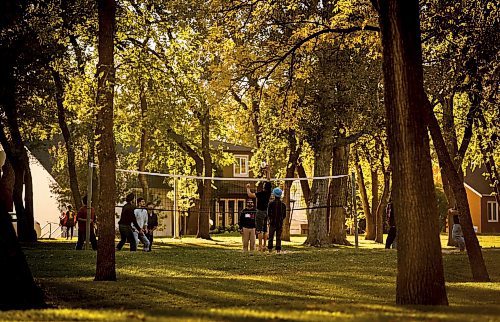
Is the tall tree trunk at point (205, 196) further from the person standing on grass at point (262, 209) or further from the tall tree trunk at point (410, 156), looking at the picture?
the tall tree trunk at point (410, 156)

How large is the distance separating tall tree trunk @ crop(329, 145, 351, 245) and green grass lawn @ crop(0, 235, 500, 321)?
39.4 feet

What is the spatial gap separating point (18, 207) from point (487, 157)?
19421 millimetres

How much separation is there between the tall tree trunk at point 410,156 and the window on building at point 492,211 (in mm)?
71645

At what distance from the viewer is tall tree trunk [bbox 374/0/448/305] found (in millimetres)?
12508

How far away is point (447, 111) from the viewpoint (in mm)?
36188

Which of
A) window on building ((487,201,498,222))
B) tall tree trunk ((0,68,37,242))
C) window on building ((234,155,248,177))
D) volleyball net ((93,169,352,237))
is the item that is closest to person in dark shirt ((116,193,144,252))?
volleyball net ((93,169,352,237))

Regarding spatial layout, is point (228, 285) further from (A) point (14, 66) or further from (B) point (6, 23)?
(A) point (14, 66)

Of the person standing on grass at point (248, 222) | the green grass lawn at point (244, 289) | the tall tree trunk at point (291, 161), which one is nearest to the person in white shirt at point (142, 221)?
the green grass lawn at point (244, 289)

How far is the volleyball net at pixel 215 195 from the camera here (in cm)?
3716

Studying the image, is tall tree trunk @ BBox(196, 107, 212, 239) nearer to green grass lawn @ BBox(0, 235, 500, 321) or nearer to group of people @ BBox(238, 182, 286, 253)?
group of people @ BBox(238, 182, 286, 253)

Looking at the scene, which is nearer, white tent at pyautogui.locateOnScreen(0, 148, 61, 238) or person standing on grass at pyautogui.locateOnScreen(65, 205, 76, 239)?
person standing on grass at pyautogui.locateOnScreen(65, 205, 76, 239)

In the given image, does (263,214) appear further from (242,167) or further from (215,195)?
(242,167)

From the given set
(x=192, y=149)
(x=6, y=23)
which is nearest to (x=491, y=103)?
(x=6, y=23)

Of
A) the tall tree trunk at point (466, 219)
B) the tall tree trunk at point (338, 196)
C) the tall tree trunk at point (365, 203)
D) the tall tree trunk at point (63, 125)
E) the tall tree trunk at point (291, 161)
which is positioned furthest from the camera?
the tall tree trunk at point (365, 203)
